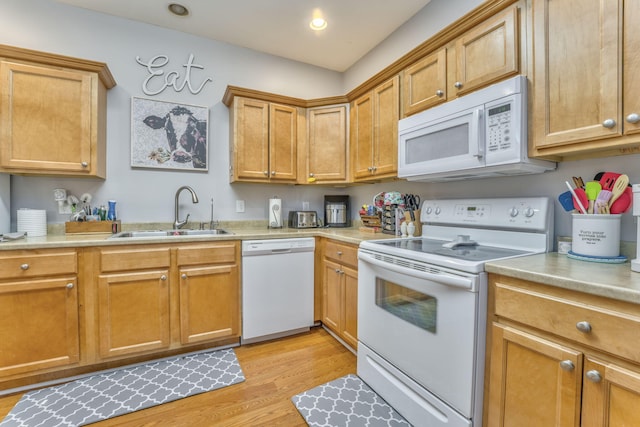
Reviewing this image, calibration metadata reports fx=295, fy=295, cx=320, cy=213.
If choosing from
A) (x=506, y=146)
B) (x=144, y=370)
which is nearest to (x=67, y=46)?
(x=144, y=370)

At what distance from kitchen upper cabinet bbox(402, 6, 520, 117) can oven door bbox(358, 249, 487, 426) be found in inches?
41.2

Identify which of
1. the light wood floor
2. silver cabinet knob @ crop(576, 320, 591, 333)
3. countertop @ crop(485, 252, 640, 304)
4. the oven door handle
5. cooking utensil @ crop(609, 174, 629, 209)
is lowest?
the light wood floor

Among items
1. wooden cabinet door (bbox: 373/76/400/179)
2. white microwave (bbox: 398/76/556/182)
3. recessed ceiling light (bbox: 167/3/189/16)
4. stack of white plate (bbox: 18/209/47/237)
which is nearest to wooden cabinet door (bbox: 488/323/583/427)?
white microwave (bbox: 398/76/556/182)

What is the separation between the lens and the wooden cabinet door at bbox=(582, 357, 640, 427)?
2.71 ft

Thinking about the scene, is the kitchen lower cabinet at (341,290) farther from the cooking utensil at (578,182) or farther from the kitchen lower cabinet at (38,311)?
the kitchen lower cabinet at (38,311)

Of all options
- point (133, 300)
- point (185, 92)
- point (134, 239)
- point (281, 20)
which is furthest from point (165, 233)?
point (281, 20)

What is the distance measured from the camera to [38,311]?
5.72 feet

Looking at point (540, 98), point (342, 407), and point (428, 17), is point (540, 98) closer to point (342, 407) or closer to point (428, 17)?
point (428, 17)

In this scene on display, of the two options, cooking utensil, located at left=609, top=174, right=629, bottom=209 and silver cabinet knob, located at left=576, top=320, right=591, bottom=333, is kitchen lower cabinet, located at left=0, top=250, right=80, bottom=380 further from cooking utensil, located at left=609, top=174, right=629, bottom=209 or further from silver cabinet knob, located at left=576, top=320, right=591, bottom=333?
cooking utensil, located at left=609, top=174, right=629, bottom=209

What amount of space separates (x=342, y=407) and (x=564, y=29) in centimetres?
211

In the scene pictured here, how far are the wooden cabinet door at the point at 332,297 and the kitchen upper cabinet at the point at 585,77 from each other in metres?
1.52

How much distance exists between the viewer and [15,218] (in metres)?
2.13

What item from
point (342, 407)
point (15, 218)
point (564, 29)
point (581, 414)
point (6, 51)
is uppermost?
point (6, 51)

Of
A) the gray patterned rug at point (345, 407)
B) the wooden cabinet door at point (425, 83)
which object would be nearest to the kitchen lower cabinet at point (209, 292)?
the gray patterned rug at point (345, 407)
